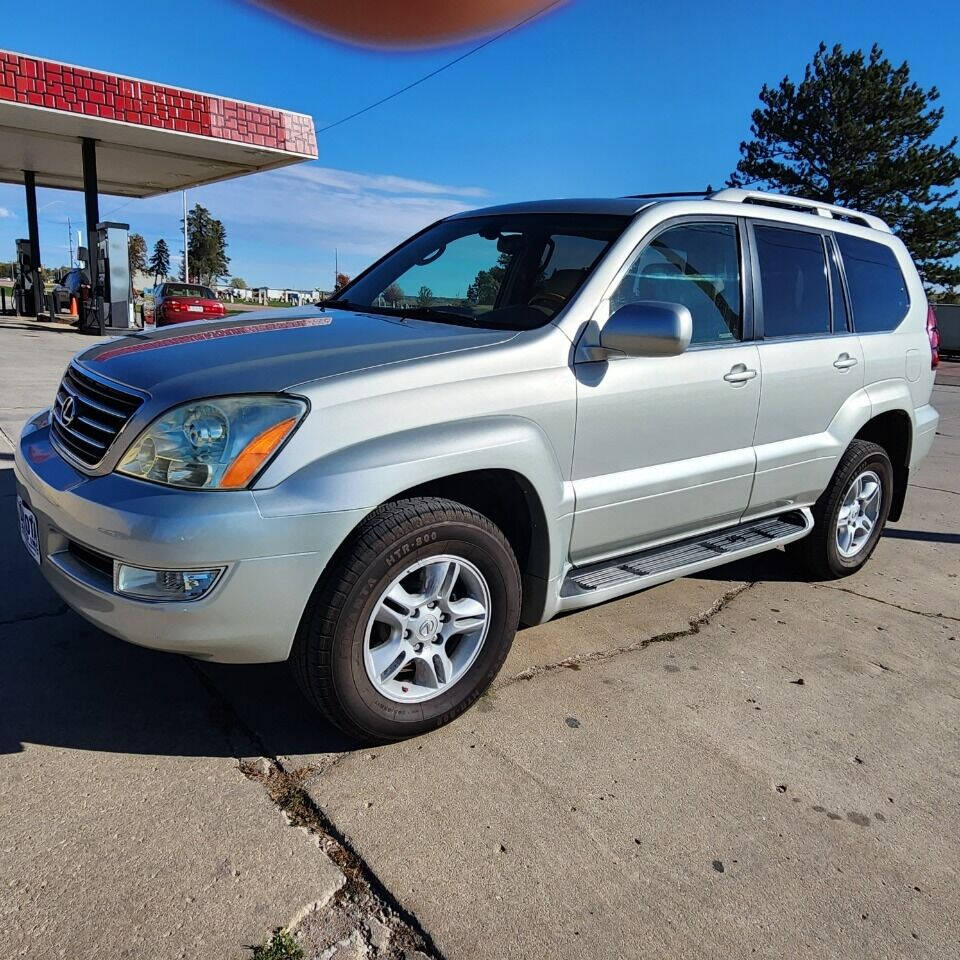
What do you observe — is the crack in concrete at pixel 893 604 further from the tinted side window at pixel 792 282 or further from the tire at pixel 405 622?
the tire at pixel 405 622

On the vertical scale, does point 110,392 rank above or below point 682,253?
below

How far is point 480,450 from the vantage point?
255 cm

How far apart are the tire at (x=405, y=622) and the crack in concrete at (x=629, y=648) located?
0.40 m

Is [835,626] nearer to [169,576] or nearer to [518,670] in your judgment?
[518,670]

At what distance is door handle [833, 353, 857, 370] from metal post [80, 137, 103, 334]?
1789 cm

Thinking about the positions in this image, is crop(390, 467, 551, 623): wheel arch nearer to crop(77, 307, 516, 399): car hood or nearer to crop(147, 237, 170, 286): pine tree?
crop(77, 307, 516, 399): car hood

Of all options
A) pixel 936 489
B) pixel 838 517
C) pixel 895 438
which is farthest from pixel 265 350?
pixel 936 489

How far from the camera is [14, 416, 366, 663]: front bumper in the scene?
7.13 ft

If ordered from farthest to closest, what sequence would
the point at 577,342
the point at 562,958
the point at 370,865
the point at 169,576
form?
the point at 577,342
the point at 169,576
the point at 370,865
the point at 562,958

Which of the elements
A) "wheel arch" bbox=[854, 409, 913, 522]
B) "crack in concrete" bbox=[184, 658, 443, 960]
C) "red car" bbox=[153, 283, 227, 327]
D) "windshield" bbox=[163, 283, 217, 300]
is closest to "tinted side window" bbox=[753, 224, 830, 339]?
"wheel arch" bbox=[854, 409, 913, 522]

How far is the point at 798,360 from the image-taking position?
3.74m

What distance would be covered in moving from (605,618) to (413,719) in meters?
1.41

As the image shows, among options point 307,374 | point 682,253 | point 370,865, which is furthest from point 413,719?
point 682,253

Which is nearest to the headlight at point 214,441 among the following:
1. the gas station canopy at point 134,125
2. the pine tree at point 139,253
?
the gas station canopy at point 134,125
